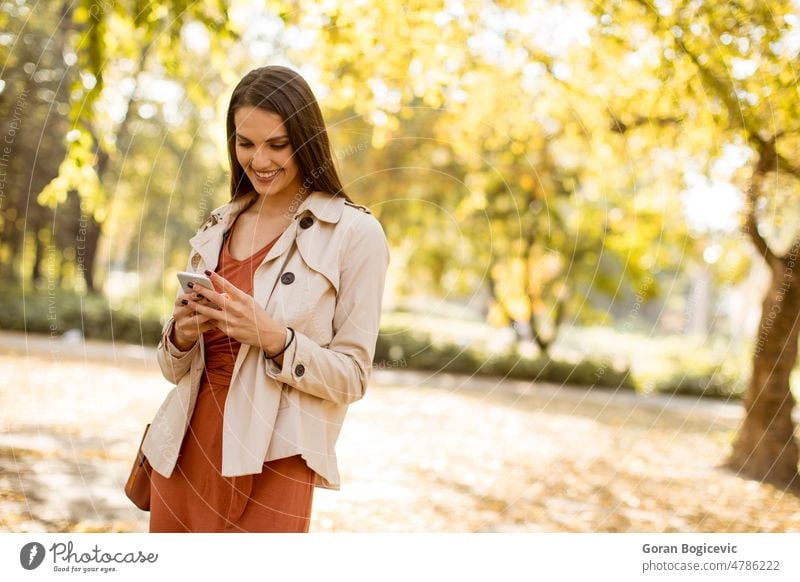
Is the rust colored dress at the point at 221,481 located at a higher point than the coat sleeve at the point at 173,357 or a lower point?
lower

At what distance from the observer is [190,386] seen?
2389 mm

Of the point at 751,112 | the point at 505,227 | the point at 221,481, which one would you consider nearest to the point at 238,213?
the point at 221,481

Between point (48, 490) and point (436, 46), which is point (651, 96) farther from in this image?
point (48, 490)

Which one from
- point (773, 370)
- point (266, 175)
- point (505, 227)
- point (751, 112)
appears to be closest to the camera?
point (266, 175)

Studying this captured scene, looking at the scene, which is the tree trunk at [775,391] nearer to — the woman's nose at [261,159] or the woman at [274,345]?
the woman at [274,345]

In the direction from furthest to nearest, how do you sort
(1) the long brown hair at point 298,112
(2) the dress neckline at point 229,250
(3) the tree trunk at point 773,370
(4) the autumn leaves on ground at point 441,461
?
(3) the tree trunk at point 773,370
(4) the autumn leaves on ground at point 441,461
(2) the dress neckline at point 229,250
(1) the long brown hair at point 298,112

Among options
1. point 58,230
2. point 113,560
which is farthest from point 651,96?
point 58,230

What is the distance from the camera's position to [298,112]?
2.33 metres

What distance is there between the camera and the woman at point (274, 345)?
2.27 metres

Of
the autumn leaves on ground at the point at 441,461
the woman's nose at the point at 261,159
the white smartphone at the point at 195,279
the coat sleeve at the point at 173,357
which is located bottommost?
the autumn leaves on ground at the point at 441,461

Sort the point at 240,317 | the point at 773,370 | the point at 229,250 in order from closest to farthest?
the point at 240,317
the point at 229,250
the point at 773,370

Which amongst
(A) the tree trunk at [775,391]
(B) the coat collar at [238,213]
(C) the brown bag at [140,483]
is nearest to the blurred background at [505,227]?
(A) the tree trunk at [775,391]

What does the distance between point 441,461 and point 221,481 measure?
562cm

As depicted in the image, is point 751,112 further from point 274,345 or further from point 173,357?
point 173,357
